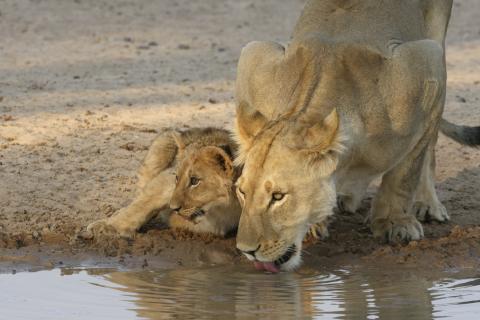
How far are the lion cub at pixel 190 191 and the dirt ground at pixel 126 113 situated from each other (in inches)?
4.6

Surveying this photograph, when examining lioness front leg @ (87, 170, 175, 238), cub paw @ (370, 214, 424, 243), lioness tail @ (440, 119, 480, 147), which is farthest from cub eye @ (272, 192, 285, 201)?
lioness tail @ (440, 119, 480, 147)

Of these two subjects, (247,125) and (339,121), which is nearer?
(339,121)

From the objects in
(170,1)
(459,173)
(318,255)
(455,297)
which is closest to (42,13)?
(170,1)

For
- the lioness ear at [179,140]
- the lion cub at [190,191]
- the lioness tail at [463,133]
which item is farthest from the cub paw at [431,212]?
the lioness ear at [179,140]

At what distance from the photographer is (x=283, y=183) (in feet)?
24.6

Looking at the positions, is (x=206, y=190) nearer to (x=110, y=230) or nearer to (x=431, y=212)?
(x=110, y=230)

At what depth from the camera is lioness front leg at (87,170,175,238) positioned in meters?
8.62

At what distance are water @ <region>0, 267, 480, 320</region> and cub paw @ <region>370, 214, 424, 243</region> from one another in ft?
1.92

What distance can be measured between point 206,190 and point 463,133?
2.52 meters

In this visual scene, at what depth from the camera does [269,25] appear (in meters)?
15.8

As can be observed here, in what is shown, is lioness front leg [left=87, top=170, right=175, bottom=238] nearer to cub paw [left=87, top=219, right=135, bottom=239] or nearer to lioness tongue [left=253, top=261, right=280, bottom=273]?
cub paw [left=87, top=219, right=135, bottom=239]

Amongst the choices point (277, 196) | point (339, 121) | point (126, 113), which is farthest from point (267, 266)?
point (126, 113)

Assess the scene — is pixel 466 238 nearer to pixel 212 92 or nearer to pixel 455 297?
pixel 455 297

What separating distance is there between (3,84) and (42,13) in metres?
3.44
